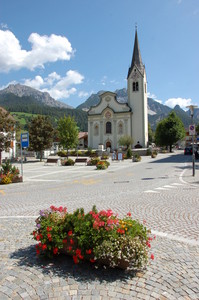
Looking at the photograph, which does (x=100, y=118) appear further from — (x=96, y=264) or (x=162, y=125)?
(x=96, y=264)

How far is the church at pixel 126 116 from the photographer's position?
2505 inches

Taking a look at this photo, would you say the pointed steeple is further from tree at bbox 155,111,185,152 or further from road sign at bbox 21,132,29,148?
road sign at bbox 21,132,29,148

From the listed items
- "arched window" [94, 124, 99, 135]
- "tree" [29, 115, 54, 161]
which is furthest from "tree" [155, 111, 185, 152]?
"tree" [29, 115, 54, 161]

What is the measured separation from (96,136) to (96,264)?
64572 millimetres

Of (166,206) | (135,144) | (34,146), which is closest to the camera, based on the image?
(166,206)

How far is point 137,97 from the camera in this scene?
6462 centimetres

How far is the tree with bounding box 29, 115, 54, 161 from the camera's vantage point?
34656mm

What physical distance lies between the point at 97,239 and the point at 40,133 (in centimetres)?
3314

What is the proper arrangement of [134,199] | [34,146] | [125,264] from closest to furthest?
[125,264] < [134,199] < [34,146]

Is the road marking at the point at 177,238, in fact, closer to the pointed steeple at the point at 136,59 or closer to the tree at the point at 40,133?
the tree at the point at 40,133

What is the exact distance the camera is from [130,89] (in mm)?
65562

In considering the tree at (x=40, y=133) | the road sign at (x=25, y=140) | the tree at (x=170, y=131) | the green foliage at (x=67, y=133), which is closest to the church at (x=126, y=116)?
the tree at (x=170, y=131)

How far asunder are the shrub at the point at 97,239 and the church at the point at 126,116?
58708mm

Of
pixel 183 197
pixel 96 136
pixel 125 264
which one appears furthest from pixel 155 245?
pixel 96 136
